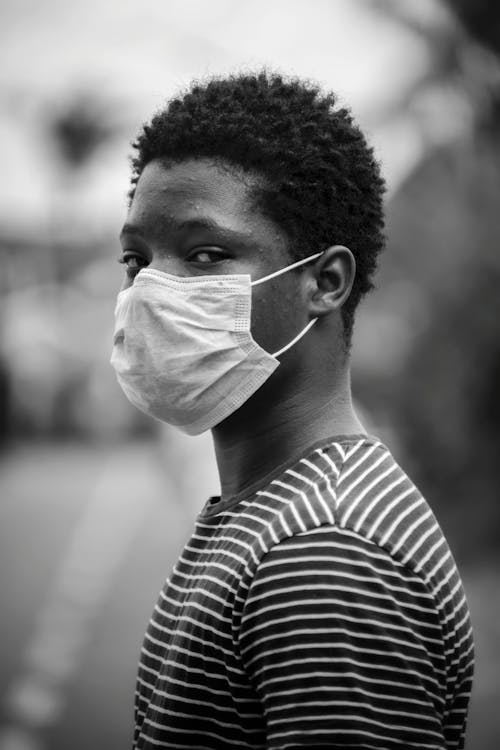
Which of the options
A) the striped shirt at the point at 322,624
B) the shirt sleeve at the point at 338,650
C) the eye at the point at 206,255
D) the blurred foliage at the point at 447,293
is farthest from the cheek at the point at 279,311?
the blurred foliage at the point at 447,293

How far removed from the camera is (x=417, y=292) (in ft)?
27.0

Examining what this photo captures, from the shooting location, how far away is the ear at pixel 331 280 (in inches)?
87.1

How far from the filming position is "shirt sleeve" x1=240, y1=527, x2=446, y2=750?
168 centimetres

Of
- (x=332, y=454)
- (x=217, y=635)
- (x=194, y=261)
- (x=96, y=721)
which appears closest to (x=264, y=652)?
(x=217, y=635)

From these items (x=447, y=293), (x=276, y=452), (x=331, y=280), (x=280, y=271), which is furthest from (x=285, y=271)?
(x=447, y=293)

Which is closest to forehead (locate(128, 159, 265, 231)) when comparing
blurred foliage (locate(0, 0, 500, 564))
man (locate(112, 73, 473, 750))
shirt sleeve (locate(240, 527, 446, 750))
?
man (locate(112, 73, 473, 750))

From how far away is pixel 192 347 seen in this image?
228 cm

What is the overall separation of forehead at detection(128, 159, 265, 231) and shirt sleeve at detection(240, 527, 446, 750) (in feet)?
2.58

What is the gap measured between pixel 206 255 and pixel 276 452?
0.50m

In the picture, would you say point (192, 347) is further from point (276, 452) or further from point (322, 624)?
point (322, 624)

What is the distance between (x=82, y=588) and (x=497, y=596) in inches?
170

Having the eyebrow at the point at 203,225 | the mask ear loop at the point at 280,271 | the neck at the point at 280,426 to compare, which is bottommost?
the neck at the point at 280,426

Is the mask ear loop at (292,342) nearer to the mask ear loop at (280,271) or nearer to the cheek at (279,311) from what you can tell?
the cheek at (279,311)

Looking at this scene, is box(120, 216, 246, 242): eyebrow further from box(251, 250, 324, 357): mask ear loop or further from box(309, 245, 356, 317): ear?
box(309, 245, 356, 317): ear
